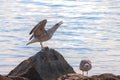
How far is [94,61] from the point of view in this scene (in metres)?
19.6

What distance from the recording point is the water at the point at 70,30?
1972 centimetres

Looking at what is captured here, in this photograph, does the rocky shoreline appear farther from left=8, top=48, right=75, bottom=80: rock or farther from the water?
the water

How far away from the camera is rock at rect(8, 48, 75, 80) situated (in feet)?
45.1

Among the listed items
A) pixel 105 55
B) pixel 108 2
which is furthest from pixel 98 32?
pixel 108 2

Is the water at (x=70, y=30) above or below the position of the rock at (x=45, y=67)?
below

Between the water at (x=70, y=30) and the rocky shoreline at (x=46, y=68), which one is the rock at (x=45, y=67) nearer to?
the rocky shoreline at (x=46, y=68)

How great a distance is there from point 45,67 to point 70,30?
11.8 meters

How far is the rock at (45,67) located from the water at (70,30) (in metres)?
3.69

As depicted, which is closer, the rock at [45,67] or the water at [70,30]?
the rock at [45,67]

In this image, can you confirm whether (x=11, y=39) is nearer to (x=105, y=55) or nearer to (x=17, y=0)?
(x=105, y=55)

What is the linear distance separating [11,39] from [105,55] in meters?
4.47

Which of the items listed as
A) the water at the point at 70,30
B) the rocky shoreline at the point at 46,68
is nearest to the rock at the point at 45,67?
the rocky shoreline at the point at 46,68

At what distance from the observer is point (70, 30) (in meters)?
25.5

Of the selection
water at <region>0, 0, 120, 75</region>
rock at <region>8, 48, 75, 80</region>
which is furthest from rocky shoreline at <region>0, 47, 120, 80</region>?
water at <region>0, 0, 120, 75</region>
